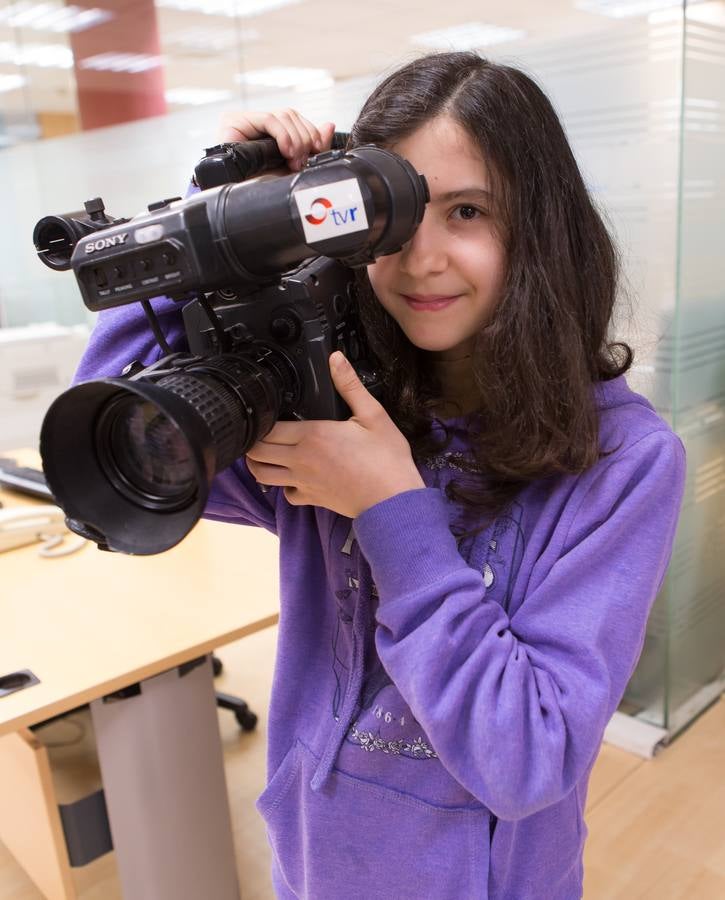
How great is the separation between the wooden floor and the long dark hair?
43.4 inches

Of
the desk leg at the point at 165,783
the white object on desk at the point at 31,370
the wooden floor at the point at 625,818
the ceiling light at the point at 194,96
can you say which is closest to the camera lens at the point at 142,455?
the desk leg at the point at 165,783

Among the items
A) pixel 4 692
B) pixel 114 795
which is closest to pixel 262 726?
pixel 114 795

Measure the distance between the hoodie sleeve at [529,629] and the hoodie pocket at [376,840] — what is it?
126 mm

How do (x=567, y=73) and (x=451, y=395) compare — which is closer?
(x=451, y=395)

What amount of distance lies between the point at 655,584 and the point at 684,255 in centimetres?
130

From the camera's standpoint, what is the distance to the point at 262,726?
6.97ft

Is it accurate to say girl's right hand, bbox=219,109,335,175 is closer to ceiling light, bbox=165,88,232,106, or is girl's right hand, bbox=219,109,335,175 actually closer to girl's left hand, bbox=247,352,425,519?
girl's left hand, bbox=247,352,425,519

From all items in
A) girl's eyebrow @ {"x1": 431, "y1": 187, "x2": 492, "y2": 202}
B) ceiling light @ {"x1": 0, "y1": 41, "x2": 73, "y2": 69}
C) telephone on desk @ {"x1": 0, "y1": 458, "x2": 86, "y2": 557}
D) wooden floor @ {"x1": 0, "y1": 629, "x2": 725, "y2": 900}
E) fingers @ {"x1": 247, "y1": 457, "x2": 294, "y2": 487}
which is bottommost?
wooden floor @ {"x1": 0, "y1": 629, "x2": 725, "y2": 900}

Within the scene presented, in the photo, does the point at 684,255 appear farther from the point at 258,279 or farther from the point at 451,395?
the point at 258,279

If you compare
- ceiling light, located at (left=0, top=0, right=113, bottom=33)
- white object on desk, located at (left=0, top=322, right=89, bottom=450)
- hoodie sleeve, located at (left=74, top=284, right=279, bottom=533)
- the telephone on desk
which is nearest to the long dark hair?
hoodie sleeve, located at (left=74, top=284, right=279, bottom=533)

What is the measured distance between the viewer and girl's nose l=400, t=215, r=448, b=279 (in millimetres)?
676

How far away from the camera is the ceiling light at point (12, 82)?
3605 mm

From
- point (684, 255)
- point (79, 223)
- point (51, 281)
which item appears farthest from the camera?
point (51, 281)

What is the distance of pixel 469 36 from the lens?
2139 mm
